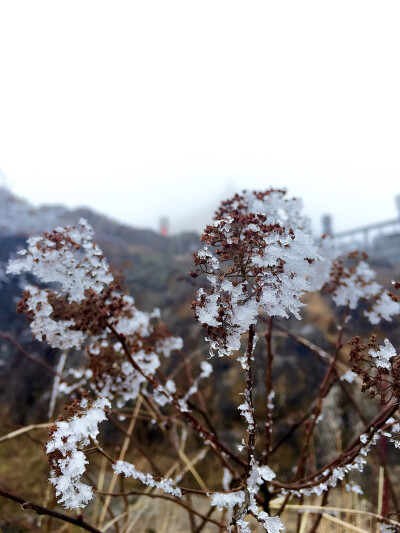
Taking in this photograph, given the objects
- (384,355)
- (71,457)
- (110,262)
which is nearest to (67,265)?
(71,457)

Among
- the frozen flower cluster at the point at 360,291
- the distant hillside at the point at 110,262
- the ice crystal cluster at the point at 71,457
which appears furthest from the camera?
the distant hillside at the point at 110,262

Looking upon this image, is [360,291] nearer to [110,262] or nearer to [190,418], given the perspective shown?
[190,418]

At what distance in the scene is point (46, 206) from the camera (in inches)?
494

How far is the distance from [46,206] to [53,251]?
42.2 ft

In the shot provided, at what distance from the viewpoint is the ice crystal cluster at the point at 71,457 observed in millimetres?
701

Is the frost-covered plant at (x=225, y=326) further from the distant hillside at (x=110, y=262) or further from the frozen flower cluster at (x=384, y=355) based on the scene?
the distant hillside at (x=110, y=262)

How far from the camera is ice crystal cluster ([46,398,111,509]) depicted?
70 cm

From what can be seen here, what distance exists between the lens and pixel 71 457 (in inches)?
28.3

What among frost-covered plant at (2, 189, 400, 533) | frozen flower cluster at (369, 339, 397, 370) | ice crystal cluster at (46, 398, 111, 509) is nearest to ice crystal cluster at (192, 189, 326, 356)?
frost-covered plant at (2, 189, 400, 533)

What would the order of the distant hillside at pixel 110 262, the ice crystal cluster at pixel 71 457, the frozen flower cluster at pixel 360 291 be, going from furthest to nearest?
the distant hillside at pixel 110 262, the frozen flower cluster at pixel 360 291, the ice crystal cluster at pixel 71 457

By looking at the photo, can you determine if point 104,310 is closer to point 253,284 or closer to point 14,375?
point 253,284

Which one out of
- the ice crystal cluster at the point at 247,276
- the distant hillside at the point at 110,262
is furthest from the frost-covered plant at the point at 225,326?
the distant hillside at the point at 110,262

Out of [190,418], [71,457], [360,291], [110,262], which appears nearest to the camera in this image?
[71,457]

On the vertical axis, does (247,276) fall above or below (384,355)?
above
